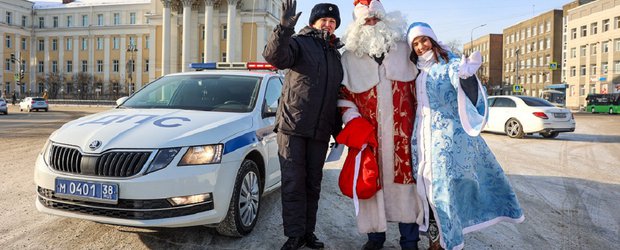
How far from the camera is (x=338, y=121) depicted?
12.5ft

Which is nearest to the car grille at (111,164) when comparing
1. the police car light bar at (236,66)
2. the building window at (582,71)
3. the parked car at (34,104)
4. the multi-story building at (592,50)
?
the police car light bar at (236,66)

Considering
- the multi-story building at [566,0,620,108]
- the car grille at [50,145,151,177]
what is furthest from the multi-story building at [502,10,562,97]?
the car grille at [50,145,151,177]

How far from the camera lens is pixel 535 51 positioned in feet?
274

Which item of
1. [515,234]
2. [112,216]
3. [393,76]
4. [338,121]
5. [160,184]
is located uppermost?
[393,76]

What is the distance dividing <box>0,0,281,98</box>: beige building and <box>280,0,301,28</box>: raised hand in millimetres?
64072

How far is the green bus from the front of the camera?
43.2 meters

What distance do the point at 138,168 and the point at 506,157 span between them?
857 centimetres

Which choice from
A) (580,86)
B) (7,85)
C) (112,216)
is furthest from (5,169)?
(7,85)

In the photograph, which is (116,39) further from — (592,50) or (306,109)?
(306,109)

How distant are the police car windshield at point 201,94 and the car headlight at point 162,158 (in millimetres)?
1152

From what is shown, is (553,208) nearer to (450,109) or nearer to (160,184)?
(450,109)

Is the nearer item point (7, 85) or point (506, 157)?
point (506, 157)

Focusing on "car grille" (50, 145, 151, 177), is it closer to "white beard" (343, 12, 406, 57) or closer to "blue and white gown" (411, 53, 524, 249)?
"white beard" (343, 12, 406, 57)

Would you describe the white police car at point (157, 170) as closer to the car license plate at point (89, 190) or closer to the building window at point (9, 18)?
the car license plate at point (89, 190)
